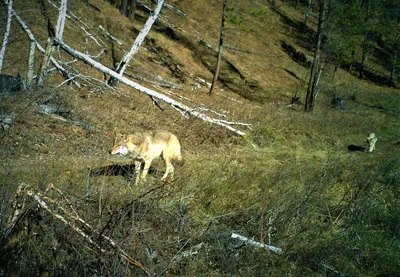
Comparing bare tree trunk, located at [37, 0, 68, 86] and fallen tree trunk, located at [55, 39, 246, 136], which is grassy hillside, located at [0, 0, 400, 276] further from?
fallen tree trunk, located at [55, 39, 246, 136]

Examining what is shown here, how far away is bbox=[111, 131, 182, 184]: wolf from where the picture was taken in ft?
27.0

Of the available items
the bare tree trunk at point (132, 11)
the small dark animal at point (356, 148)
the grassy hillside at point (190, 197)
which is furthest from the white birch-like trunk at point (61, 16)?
the bare tree trunk at point (132, 11)

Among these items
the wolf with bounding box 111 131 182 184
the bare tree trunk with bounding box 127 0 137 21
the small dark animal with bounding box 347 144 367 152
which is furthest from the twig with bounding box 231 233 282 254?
the bare tree trunk with bounding box 127 0 137 21

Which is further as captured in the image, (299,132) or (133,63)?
(133,63)

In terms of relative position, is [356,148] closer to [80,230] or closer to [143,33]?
[143,33]

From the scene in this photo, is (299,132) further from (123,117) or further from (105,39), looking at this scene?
(105,39)

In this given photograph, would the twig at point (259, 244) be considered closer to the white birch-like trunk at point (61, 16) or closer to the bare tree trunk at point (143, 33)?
the bare tree trunk at point (143, 33)

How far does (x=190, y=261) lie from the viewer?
438 centimetres

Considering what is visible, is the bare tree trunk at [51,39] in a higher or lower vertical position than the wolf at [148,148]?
higher

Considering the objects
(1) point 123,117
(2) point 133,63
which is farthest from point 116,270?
(2) point 133,63

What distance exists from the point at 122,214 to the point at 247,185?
3636mm

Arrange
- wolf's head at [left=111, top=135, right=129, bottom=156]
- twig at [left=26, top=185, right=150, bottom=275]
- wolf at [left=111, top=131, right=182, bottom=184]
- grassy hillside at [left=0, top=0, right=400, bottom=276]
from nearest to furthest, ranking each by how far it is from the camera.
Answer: twig at [left=26, top=185, right=150, bottom=275] → grassy hillside at [left=0, top=0, right=400, bottom=276] → wolf's head at [left=111, top=135, right=129, bottom=156] → wolf at [left=111, top=131, right=182, bottom=184]

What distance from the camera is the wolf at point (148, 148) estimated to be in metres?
8.24

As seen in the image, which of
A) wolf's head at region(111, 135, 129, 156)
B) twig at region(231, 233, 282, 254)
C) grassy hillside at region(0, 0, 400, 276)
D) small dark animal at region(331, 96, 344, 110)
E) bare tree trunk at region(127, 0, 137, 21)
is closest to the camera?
grassy hillside at region(0, 0, 400, 276)
